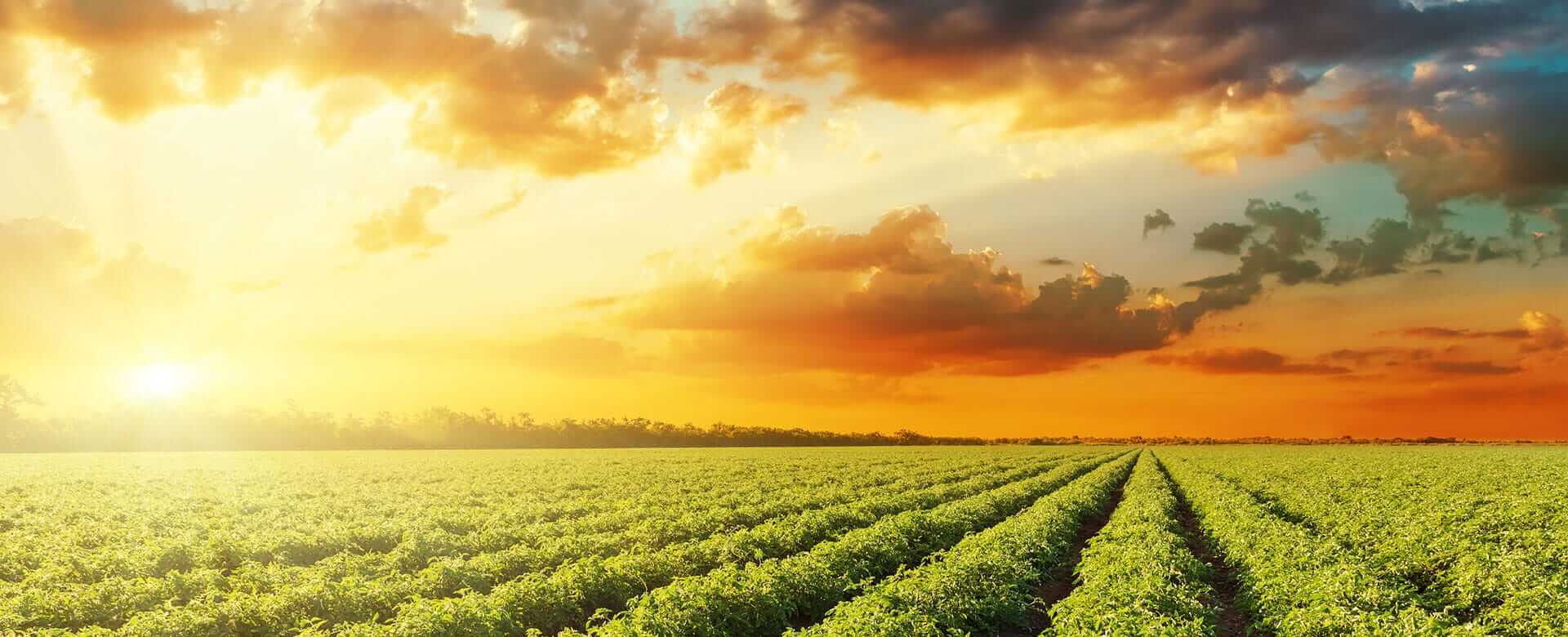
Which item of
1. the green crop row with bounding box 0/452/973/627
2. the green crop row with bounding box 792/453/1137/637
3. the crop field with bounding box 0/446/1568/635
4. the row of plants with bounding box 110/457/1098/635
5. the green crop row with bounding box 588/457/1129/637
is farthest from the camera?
the green crop row with bounding box 0/452/973/627

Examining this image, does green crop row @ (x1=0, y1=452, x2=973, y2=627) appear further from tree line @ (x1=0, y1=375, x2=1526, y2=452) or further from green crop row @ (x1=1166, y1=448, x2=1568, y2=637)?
tree line @ (x1=0, y1=375, x2=1526, y2=452)

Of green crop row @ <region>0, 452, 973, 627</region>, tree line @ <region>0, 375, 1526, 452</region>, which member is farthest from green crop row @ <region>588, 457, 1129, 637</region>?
tree line @ <region>0, 375, 1526, 452</region>

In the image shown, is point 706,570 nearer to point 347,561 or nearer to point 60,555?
point 347,561

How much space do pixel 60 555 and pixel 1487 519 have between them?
137 ft

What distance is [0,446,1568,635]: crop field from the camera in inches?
550

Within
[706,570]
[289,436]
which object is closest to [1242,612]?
[706,570]

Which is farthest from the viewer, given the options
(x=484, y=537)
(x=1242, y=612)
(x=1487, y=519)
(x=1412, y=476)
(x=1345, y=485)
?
(x=1412, y=476)

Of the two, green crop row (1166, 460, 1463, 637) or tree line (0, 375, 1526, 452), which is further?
tree line (0, 375, 1526, 452)

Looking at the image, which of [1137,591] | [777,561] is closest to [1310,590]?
[1137,591]

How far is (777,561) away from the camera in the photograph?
18406 mm

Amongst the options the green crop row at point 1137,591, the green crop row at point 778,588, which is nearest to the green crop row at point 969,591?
the green crop row at point 778,588

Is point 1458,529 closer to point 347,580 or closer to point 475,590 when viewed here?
point 475,590

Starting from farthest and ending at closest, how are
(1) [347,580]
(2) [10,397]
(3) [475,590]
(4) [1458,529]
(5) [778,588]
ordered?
(2) [10,397] < (4) [1458,529] < (3) [475,590] < (1) [347,580] < (5) [778,588]

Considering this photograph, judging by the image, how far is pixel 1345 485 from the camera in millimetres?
46969
